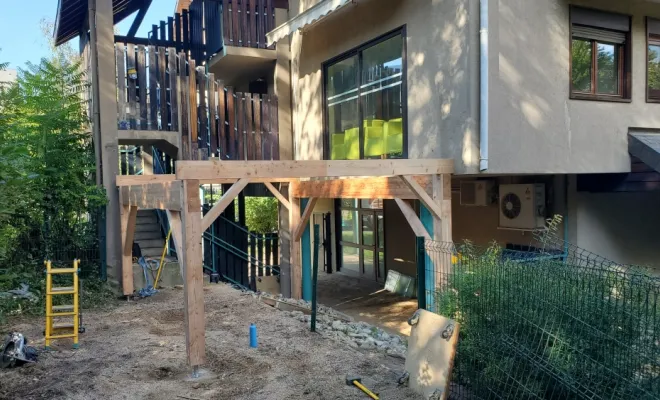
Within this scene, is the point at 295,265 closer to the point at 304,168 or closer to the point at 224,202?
the point at 304,168

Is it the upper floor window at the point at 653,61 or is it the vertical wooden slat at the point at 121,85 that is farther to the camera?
the vertical wooden slat at the point at 121,85

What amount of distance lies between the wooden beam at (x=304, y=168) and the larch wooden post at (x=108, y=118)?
5.35 metres

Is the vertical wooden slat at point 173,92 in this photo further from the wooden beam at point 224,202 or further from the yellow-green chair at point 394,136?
the wooden beam at point 224,202

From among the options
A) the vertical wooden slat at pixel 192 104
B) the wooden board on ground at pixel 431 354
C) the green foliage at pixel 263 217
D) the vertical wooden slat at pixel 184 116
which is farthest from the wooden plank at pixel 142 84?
the green foliage at pixel 263 217

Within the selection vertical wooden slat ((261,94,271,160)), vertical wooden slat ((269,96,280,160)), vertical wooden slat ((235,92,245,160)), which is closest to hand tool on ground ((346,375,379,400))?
vertical wooden slat ((235,92,245,160))

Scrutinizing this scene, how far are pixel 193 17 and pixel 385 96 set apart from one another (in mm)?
6677

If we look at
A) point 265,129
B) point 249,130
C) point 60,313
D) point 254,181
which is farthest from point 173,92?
point 60,313

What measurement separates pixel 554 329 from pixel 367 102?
6009mm

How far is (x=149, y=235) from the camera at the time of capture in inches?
491

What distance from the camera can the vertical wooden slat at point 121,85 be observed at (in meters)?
10.6

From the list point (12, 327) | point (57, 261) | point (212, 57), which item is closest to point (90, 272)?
point (57, 261)

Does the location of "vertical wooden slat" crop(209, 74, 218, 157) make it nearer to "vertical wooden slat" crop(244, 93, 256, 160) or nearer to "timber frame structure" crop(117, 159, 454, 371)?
"vertical wooden slat" crop(244, 93, 256, 160)

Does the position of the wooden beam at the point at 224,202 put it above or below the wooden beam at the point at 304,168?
below

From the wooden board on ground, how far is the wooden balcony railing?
6.52 meters
